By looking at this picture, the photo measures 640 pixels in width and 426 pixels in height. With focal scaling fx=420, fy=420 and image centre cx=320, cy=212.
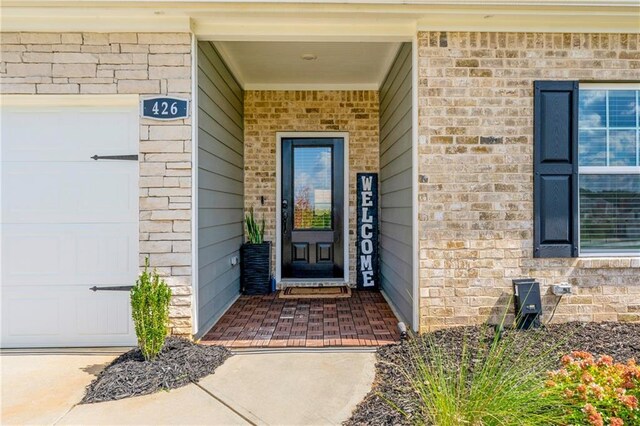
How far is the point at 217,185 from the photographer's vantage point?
4.29m

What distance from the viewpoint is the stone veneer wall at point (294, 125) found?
5.75 metres

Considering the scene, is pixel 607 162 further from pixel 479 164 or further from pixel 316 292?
pixel 316 292

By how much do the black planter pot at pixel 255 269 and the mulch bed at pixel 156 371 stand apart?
2.13m

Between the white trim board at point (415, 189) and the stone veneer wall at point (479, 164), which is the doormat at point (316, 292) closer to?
the white trim board at point (415, 189)

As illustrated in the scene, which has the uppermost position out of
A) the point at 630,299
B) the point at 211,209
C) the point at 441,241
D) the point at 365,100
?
the point at 365,100

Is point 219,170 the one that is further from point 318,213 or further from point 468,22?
point 468,22

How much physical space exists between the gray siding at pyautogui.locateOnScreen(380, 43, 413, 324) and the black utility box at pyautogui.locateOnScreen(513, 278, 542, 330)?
88cm

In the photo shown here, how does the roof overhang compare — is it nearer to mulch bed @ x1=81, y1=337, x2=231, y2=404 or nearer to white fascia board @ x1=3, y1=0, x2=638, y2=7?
white fascia board @ x1=3, y1=0, x2=638, y2=7

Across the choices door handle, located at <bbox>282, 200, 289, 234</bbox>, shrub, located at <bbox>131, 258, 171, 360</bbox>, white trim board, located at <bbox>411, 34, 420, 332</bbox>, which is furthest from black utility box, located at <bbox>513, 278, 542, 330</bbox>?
door handle, located at <bbox>282, 200, 289, 234</bbox>

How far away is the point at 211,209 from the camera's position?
4047mm

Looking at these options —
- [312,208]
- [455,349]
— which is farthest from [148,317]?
[312,208]

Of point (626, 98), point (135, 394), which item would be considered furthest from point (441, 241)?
point (135, 394)

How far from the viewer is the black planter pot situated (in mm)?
5410

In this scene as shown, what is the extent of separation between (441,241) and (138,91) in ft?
9.24
